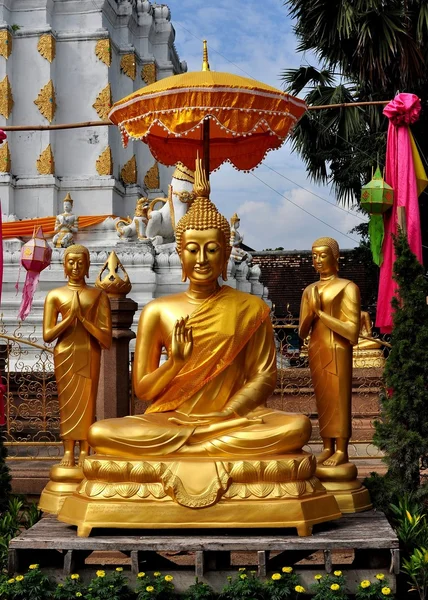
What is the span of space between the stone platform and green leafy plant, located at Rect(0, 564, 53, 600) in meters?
0.11

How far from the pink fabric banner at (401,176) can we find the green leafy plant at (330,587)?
3.56 m

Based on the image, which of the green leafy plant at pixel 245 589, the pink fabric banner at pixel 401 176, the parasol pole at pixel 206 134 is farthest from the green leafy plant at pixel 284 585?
the pink fabric banner at pixel 401 176

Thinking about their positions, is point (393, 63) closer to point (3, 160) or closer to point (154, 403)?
point (3, 160)

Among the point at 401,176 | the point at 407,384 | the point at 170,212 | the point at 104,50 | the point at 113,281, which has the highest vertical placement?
the point at 104,50

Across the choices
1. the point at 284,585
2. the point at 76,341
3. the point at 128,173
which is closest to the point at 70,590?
the point at 284,585

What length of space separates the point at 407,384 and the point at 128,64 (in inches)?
485

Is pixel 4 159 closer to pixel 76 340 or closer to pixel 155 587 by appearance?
pixel 76 340

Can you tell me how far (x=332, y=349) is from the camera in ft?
19.2

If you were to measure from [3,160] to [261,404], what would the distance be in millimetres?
11145

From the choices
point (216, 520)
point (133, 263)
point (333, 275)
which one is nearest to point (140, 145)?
point (133, 263)

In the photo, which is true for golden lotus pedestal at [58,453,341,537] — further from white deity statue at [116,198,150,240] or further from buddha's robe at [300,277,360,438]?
white deity statue at [116,198,150,240]

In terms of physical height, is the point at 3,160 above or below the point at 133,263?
above

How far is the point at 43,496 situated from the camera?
5.93 meters

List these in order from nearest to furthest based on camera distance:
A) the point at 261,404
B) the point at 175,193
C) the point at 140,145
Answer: the point at 261,404
the point at 175,193
the point at 140,145
